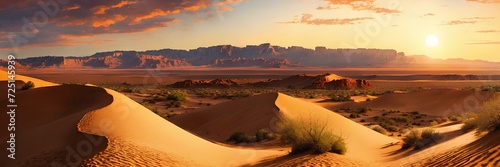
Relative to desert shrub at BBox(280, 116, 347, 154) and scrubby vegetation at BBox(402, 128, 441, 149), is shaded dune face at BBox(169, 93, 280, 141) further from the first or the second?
scrubby vegetation at BBox(402, 128, 441, 149)

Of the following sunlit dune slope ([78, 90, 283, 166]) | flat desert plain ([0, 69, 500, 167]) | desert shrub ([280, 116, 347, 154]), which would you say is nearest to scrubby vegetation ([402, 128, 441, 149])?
flat desert plain ([0, 69, 500, 167])

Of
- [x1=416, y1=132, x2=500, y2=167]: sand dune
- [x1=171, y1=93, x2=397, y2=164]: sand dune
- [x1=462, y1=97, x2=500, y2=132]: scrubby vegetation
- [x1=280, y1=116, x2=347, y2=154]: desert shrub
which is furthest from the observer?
[x1=171, y1=93, x2=397, y2=164]: sand dune

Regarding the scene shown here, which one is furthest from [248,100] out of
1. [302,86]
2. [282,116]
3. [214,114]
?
[302,86]

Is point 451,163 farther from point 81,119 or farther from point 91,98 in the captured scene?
point 91,98

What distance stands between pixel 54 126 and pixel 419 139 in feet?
45.4

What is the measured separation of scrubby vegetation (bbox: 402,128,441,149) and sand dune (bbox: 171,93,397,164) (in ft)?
4.35

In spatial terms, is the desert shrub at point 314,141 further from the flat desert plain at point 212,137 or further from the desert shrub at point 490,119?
the desert shrub at point 490,119

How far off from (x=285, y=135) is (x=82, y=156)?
23.7 feet

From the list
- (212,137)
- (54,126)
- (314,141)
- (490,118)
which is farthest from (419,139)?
(54,126)

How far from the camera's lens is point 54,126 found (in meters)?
13.7

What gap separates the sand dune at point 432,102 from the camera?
3825 centimetres

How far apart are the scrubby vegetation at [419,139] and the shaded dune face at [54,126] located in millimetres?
11973

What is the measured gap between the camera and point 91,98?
1731 centimetres

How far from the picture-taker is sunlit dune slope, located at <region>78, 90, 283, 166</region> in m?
11.1
